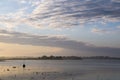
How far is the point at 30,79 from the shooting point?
170 feet

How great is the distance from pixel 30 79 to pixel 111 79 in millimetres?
15392

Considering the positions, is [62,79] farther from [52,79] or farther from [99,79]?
[99,79]

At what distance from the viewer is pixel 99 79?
52.5 meters

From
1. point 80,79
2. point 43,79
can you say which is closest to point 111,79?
point 80,79

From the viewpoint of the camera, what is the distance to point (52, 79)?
170 ft

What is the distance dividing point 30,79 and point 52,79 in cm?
411

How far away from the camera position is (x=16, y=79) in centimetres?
5169

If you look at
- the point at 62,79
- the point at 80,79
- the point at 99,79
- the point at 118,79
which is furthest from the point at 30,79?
the point at 118,79

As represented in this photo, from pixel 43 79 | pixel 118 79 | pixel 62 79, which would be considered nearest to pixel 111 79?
pixel 118 79

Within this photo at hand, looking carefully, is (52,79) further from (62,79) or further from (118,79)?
(118,79)

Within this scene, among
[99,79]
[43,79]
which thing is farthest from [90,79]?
[43,79]

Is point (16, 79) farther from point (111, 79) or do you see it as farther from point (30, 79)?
point (111, 79)

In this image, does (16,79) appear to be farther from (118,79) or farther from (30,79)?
(118,79)

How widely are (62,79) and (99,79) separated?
7213 mm
